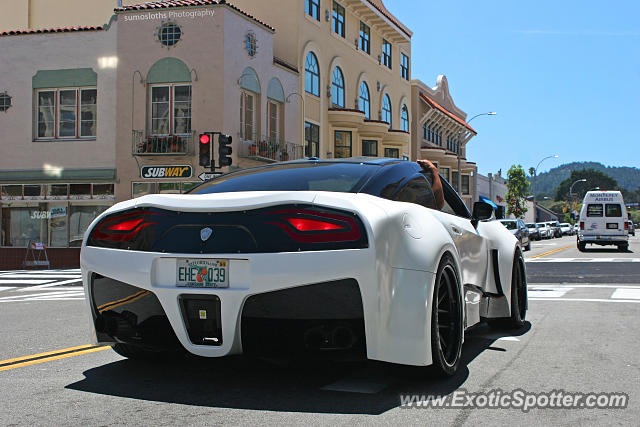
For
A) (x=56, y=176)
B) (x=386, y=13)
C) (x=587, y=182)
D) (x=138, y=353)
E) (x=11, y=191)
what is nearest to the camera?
(x=138, y=353)

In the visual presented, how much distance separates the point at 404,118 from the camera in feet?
157

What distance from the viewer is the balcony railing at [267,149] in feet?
90.5

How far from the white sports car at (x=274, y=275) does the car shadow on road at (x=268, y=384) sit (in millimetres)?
246

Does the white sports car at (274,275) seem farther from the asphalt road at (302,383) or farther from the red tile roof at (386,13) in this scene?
the red tile roof at (386,13)

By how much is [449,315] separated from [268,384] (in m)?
1.23

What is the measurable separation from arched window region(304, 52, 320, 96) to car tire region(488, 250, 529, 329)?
88.8 feet

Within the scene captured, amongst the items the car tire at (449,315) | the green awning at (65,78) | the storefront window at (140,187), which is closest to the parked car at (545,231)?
the storefront window at (140,187)

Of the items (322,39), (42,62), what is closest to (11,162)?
(42,62)

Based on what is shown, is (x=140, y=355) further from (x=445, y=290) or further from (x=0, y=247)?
(x=0, y=247)

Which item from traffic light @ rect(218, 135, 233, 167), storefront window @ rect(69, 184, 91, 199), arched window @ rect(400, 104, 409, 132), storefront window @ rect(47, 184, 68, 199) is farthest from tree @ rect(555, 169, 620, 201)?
traffic light @ rect(218, 135, 233, 167)

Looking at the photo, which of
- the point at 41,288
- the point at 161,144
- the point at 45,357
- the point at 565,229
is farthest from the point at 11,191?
the point at 565,229

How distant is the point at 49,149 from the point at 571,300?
2287cm

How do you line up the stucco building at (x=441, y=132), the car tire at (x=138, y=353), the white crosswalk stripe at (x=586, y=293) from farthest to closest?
1. the stucco building at (x=441, y=132)
2. the white crosswalk stripe at (x=586, y=293)
3. the car tire at (x=138, y=353)

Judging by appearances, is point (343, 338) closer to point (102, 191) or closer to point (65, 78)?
point (102, 191)
